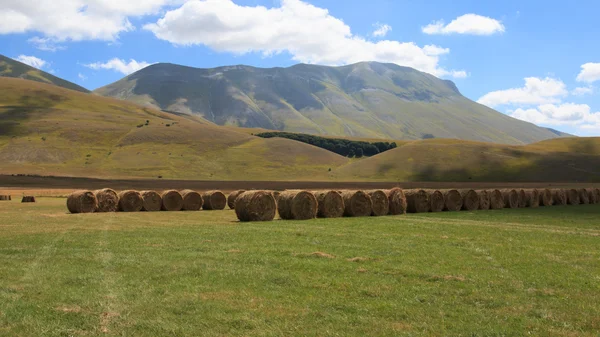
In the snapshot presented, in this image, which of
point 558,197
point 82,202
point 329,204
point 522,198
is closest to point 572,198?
point 558,197

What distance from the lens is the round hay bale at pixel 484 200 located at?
36.4 metres

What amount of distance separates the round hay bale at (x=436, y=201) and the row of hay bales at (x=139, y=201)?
550 inches

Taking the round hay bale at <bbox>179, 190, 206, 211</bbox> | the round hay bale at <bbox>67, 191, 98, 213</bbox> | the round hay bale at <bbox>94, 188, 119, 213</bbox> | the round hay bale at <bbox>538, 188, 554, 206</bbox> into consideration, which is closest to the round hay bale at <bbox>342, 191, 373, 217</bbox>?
the round hay bale at <bbox>179, 190, 206, 211</bbox>

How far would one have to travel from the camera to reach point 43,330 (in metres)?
8.06

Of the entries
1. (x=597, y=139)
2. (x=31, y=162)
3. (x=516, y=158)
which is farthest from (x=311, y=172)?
(x=597, y=139)

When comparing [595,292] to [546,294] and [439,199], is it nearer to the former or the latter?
[546,294]

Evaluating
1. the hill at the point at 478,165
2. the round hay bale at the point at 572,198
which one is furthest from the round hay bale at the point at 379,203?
the hill at the point at 478,165

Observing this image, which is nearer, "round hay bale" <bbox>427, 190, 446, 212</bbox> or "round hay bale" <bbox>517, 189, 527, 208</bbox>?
"round hay bale" <bbox>427, 190, 446, 212</bbox>

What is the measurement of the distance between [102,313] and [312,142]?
Answer: 16913cm

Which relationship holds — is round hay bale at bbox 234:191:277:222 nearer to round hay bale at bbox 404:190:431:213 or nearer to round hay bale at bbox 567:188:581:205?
round hay bale at bbox 404:190:431:213

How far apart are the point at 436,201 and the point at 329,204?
355 inches

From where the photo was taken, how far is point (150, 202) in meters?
34.7

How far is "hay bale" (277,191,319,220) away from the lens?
27.6 meters

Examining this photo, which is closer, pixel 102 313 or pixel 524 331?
pixel 524 331
